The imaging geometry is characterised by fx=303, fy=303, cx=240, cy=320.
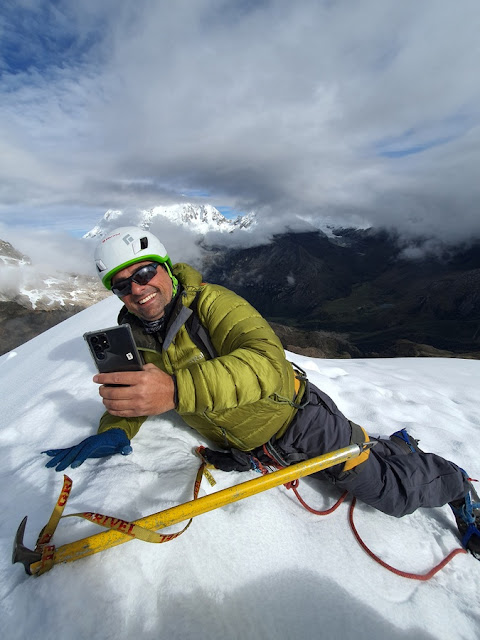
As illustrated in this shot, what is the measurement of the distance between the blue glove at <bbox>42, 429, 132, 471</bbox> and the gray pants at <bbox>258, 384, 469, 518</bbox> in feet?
5.21

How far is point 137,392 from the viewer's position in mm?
2135

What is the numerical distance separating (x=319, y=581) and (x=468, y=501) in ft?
7.24

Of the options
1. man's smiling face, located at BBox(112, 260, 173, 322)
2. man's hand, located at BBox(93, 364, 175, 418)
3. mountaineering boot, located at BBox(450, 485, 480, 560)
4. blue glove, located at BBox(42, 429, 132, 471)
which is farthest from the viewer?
mountaineering boot, located at BBox(450, 485, 480, 560)

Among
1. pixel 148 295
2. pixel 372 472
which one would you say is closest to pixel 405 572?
pixel 372 472

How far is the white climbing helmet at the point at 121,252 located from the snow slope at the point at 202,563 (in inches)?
81.6

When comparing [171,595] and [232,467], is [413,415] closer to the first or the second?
[232,467]

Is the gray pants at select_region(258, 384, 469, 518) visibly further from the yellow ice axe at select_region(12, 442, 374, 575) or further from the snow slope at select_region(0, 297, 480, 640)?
the yellow ice axe at select_region(12, 442, 374, 575)

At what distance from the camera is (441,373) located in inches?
377

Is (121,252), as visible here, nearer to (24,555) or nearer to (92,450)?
(92,450)

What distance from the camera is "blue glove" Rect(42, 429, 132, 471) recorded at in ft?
10.1

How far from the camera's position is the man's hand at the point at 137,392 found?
7.07ft

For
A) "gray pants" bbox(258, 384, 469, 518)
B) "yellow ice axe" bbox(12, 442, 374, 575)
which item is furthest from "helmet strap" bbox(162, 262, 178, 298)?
"yellow ice axe" bbox(12, 442, 374, 575)

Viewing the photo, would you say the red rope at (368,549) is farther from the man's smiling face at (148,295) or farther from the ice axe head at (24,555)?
the ice axe head at (24,555)

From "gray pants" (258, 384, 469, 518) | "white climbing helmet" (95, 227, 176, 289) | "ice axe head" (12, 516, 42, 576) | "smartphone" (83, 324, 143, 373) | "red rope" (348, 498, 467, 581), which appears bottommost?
"red rope" (348, 498, 467, 581)
